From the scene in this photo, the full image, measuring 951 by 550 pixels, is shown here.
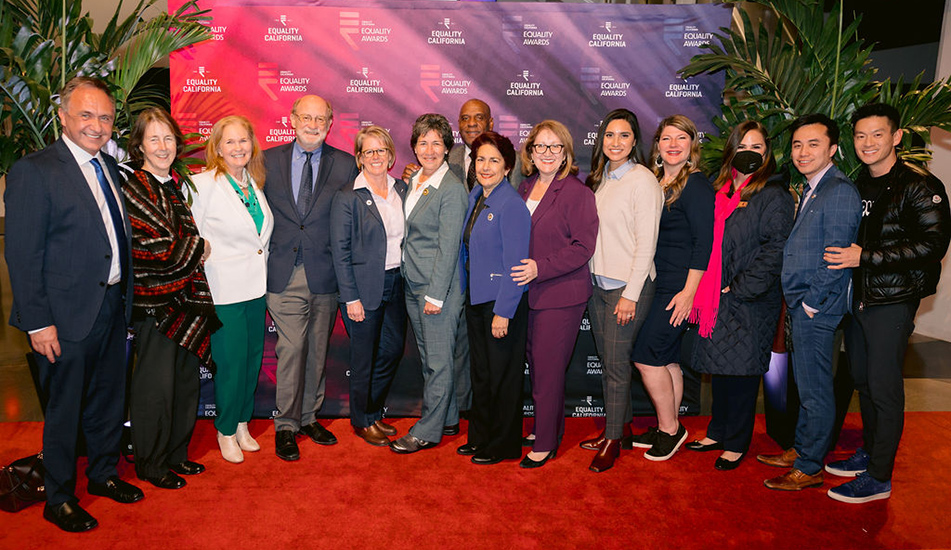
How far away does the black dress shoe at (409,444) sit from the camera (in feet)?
12.3

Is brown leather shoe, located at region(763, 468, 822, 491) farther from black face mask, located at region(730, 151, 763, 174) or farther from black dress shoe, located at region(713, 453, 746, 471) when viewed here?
black face mask, located at region(730, 151, 763, 174)

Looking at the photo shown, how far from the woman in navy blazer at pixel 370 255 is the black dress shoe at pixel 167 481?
1.06 meters

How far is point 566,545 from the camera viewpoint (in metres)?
2.80

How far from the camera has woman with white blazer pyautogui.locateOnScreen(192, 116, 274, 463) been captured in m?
3.33

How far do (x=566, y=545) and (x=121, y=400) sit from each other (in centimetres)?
226

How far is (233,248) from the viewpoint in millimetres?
3354

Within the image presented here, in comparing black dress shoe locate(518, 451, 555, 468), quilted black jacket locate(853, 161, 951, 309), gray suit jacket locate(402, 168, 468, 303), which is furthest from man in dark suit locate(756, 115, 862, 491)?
gray suit jacket locate(402, 168, 468, 303)

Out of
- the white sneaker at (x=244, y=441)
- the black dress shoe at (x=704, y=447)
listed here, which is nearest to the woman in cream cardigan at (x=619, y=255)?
the black dress shoe at (x=704, y=447)

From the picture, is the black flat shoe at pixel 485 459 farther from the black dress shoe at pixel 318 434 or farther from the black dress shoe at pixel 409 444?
the black dress shoe at pixel 318 434

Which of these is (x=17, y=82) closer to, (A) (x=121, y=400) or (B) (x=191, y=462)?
(A) (x=121, y=400)

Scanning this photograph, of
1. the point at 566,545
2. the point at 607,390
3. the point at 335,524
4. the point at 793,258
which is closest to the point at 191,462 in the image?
the point at 335,524

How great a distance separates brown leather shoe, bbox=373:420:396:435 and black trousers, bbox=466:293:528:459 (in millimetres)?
648

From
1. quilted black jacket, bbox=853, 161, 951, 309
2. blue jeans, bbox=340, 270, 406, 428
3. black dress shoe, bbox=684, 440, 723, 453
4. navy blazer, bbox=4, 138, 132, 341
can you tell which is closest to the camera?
navy blazer, bbox=4, 138, 132, 341

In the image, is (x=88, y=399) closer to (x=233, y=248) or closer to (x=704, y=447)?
(x=233, y=248)
